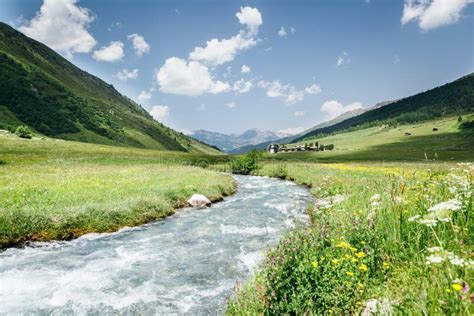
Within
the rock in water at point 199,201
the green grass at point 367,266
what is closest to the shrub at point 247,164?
the rock in water at point 199,201

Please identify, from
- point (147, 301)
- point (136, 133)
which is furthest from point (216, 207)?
point (136, 133)

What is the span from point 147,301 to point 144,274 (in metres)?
1.95

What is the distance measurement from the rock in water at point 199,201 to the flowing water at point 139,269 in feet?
16.2

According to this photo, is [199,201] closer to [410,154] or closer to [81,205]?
[81,205]

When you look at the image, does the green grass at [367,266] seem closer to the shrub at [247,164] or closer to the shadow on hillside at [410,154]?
the shrub at [247,164]

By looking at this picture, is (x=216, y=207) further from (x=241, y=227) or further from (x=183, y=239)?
(x=183, y=239)

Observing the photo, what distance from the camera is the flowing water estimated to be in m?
8.36

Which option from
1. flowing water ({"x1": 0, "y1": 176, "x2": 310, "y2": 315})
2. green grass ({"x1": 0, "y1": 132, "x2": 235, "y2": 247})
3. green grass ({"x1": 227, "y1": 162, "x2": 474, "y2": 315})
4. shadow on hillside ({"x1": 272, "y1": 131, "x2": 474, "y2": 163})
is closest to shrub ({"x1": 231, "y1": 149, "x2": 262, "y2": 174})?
shadow on hillside ({"x1": 272, "y1": 131, "x2": 474, "y2": 163})

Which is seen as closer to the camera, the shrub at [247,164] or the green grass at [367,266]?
the green grass at [367,266]

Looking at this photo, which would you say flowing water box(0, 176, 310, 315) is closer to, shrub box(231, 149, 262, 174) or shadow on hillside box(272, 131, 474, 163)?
shrub box(231, 149, 262, 174)

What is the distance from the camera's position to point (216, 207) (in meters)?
22.8

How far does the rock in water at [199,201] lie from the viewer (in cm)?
2298

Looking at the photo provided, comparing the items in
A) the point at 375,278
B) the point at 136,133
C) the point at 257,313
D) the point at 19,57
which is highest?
the point at 19,57

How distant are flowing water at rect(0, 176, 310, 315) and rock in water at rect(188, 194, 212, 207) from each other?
4.94m
